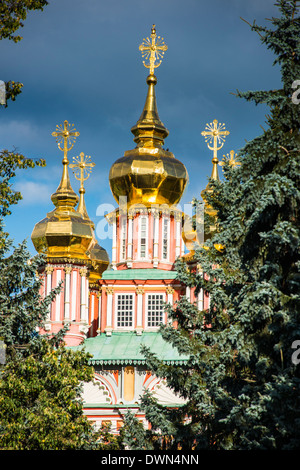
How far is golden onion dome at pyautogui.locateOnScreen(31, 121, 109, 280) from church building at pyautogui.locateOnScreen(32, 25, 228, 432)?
5cm

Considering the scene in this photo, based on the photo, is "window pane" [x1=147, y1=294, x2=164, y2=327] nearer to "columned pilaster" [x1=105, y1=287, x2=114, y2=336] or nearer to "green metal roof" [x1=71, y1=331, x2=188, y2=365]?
"green metal roof" [x1=71, y1=331, x2=188, y2=365]

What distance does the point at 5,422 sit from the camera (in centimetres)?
2283

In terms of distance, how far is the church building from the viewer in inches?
1606

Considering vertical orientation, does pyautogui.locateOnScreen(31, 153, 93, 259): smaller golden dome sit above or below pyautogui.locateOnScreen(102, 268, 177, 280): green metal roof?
above

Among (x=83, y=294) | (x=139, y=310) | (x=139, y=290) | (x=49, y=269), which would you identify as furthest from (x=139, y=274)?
(x=49, y=269)

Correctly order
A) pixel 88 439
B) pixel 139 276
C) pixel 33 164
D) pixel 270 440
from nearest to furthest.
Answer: pixel 270 440 → pixel 33 164 → pixel 88 439 → pixel 139 276

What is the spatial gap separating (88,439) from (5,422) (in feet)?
10.1

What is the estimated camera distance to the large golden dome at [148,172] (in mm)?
46188

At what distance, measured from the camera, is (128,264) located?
1770 inches

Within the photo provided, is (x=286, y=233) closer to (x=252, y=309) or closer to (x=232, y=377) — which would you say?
(x=252, y=309)

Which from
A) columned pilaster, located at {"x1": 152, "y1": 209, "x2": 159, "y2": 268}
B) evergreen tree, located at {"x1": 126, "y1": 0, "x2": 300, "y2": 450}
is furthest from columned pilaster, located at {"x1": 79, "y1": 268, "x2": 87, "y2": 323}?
evergreen tree, located at {"x1": 126, "y1": 0, "x2": 300, "y2": 450}

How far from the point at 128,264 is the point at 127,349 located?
4999 millimetres
